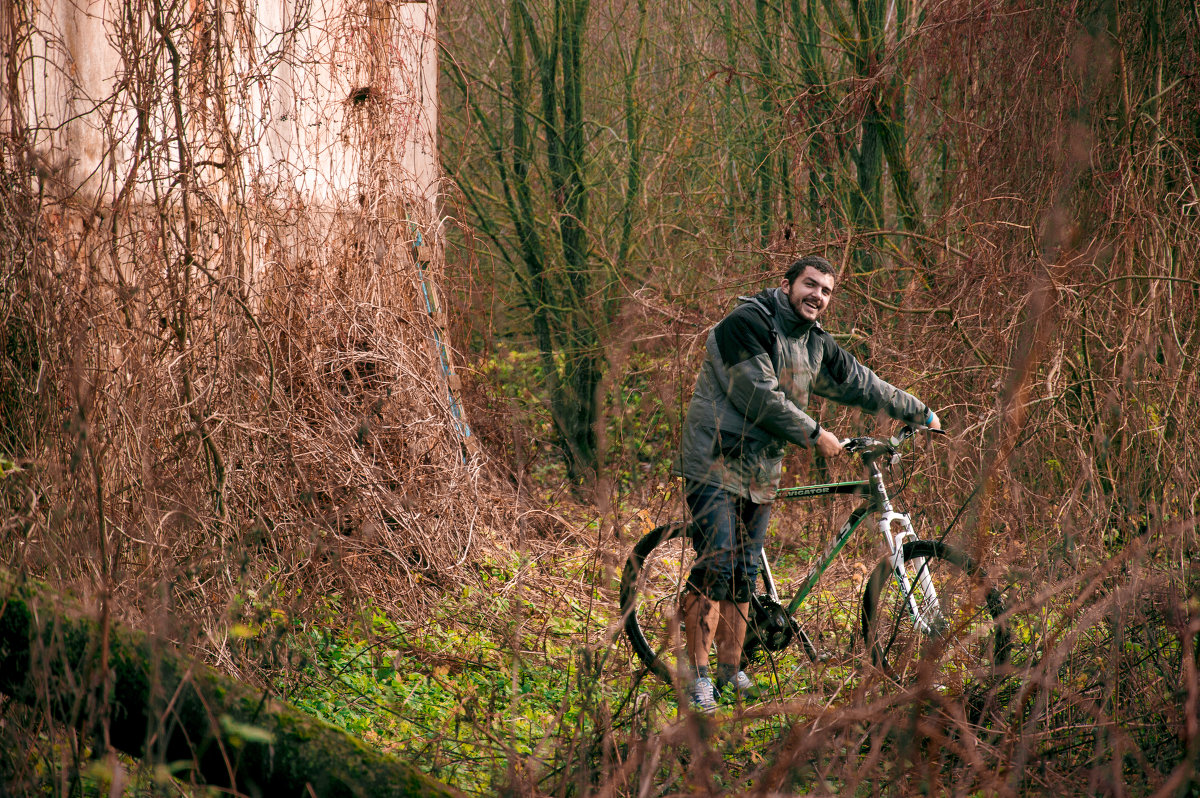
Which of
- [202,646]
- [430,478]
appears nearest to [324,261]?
[430,478]

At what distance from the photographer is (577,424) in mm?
10203

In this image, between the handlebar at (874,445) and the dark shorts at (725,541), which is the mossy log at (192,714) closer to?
the dark shorts at (725,541)

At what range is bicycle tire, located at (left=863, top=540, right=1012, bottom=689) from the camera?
10.4 ft

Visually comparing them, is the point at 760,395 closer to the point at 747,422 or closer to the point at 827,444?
the point at 747,422

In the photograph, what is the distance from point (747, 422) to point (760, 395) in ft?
0.73

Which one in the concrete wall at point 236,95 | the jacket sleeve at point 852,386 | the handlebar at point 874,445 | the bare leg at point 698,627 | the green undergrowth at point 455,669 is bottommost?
the green undergrowth at point 455,669

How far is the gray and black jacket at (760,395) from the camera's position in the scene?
451 centimetres

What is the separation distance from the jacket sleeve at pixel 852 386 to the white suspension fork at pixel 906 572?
1.63 ft

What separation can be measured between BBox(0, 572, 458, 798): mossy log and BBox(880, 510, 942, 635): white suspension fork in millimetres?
2096

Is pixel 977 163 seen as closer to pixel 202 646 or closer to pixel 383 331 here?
pixel 383 331

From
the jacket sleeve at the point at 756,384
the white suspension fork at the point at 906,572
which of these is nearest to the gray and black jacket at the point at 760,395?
the jacket sleeve at the point at 756,384

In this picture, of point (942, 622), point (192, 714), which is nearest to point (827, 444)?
point (942, 622)

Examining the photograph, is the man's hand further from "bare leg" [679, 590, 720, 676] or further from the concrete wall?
the concrete wall

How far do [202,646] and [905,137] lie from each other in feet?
22.8
